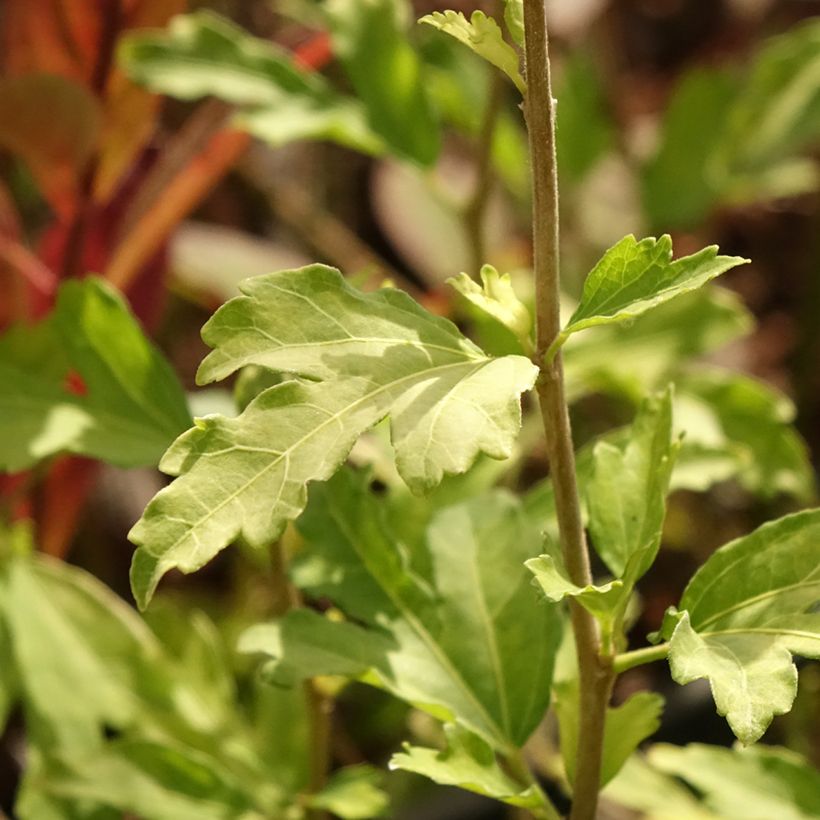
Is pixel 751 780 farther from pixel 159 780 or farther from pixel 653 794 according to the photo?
pixel 159 780

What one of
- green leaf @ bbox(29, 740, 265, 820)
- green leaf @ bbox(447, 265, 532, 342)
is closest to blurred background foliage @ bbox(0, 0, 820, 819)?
green leaf @ bbox(29, 740, 265, 820)

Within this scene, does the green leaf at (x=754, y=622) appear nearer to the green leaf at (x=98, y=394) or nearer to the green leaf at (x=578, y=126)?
the green leaf at (x=98, y=394)

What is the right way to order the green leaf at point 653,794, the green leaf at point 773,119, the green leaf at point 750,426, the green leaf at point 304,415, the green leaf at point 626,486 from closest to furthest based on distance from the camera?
the green leaf at point 304,415, the green leaf at point 626,486, the green leaf at point 653,794, the green leaf at point 750,426, the green leaf at point 773,119

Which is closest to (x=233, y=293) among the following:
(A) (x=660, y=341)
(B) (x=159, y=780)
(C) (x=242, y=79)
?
(C) (x=242, y=79)

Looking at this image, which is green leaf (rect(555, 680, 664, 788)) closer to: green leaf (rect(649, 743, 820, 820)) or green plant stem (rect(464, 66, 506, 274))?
green leaf (rect(649, 743, 820, 820))

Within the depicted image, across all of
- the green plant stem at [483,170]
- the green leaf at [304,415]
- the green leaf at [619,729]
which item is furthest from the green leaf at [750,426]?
the green leaf at [304,415]

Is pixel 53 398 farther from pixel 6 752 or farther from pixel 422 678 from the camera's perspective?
pixel 6 752

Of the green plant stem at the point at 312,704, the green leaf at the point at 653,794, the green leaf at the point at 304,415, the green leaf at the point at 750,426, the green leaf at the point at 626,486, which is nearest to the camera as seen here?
the green leaf at the point at 304,415
